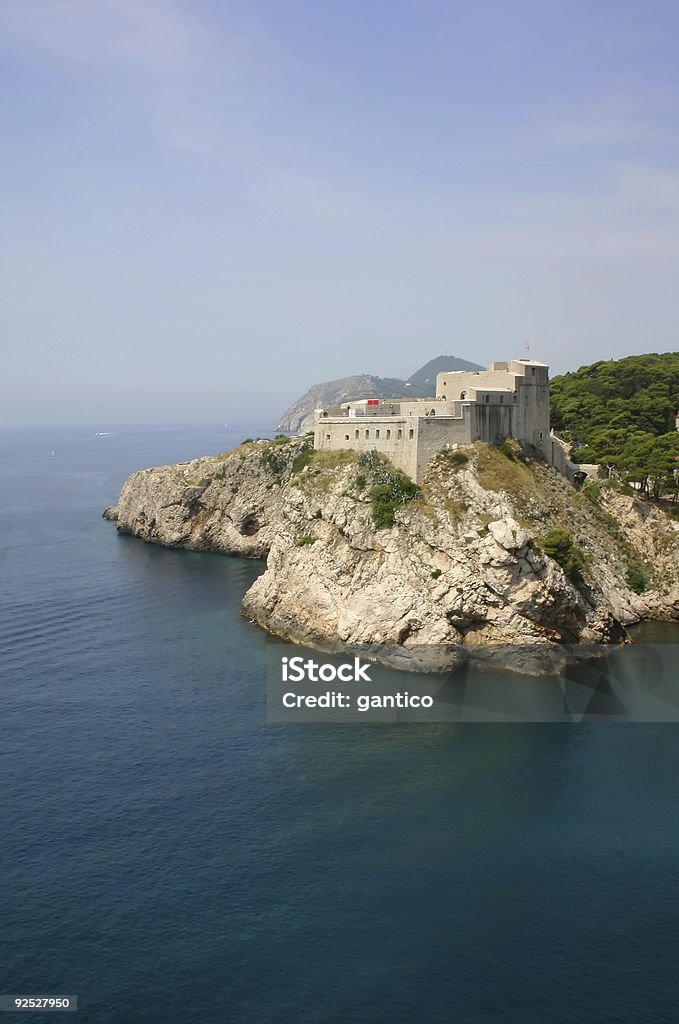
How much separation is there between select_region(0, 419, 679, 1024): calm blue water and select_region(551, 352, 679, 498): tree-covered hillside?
3535cm

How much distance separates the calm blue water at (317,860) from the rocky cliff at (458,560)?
1025 cm

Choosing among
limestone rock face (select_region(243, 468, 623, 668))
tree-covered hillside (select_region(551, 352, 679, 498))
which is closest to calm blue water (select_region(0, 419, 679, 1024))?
limestone rock face (select_region(243, 468, 623, 668))

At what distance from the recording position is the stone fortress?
2876 inches

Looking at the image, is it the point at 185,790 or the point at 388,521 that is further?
the point at 388,521

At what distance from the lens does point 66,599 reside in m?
81.6

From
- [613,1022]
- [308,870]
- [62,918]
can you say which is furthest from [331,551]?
[613,1022]

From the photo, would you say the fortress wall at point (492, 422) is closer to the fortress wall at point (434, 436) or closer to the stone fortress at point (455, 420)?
the stone fortress at point (455, 420)

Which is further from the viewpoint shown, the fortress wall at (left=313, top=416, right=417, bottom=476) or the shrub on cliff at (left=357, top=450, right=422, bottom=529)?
the fortress wall at (left=313, top=416, right=417, bottom=476)

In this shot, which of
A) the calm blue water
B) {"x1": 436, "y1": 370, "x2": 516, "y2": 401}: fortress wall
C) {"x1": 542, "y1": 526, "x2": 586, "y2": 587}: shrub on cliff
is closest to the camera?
the calm blue water

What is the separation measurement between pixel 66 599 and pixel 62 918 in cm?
5047

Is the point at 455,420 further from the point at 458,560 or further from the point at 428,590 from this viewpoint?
the point at 428,590

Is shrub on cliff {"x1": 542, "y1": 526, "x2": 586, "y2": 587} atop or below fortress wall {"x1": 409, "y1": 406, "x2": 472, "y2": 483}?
below

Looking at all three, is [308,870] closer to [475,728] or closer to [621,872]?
[621,872]

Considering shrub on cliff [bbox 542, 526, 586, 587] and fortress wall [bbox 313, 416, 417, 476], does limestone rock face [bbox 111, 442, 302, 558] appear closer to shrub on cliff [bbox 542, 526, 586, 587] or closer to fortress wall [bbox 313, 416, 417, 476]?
fortress wall [bbox 313, 416, 417, 476]
